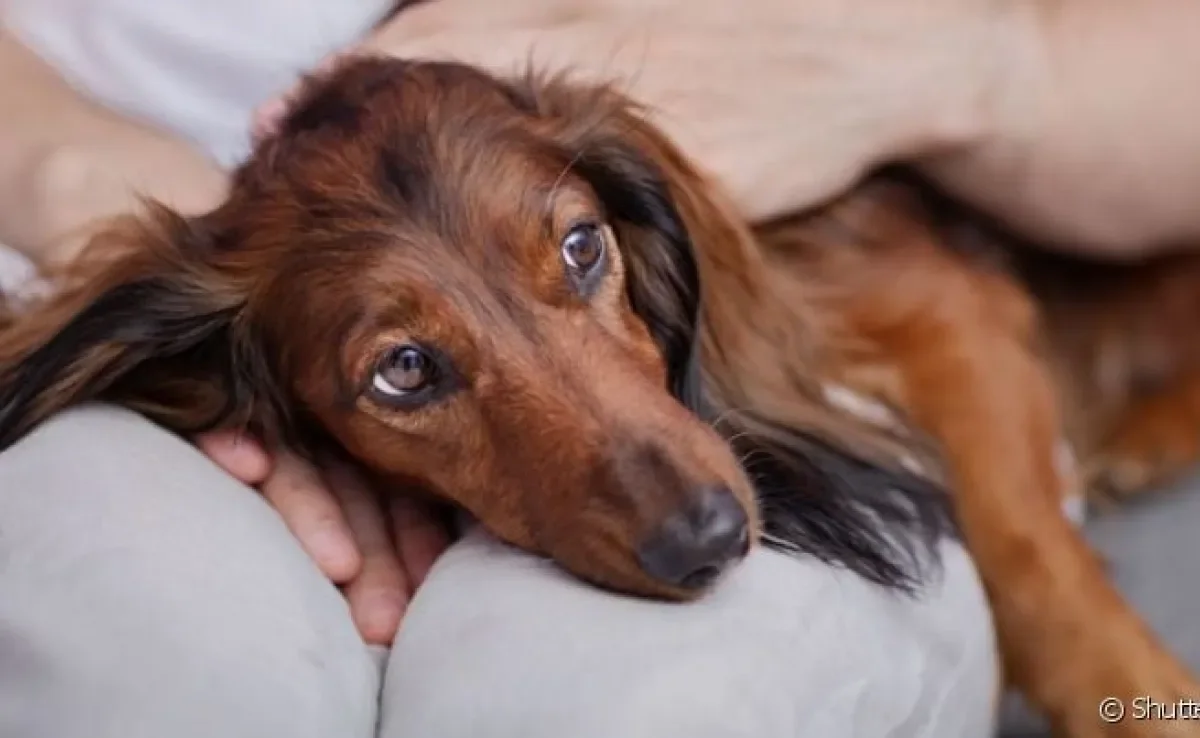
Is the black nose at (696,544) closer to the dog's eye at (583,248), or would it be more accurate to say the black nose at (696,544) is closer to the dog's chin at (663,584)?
the dog's chin at (663,584)

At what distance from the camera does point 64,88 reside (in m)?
1.66

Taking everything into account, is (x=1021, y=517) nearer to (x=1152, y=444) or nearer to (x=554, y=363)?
(x=1152, y=444)

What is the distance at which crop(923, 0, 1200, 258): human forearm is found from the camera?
154cm

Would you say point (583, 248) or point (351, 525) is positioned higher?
point (583, 248)

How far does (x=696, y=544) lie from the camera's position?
959 mm

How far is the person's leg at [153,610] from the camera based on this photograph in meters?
0.84

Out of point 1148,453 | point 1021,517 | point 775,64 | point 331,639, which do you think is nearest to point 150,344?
point 331,639

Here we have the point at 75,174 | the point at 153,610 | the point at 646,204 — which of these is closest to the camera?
the point at 153,610

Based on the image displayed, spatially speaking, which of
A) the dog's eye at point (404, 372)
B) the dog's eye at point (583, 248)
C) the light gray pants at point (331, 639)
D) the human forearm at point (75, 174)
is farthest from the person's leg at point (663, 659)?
the human forearm at point (75, 174)

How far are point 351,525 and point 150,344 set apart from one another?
0.21 meters

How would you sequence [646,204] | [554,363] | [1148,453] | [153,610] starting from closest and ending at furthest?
[153,610], [554,363], [646,204], [1148,453]

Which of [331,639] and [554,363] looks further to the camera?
[554,363]

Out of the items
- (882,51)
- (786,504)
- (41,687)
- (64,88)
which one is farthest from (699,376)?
(64,88)

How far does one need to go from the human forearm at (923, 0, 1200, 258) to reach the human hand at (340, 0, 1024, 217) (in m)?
0.03
